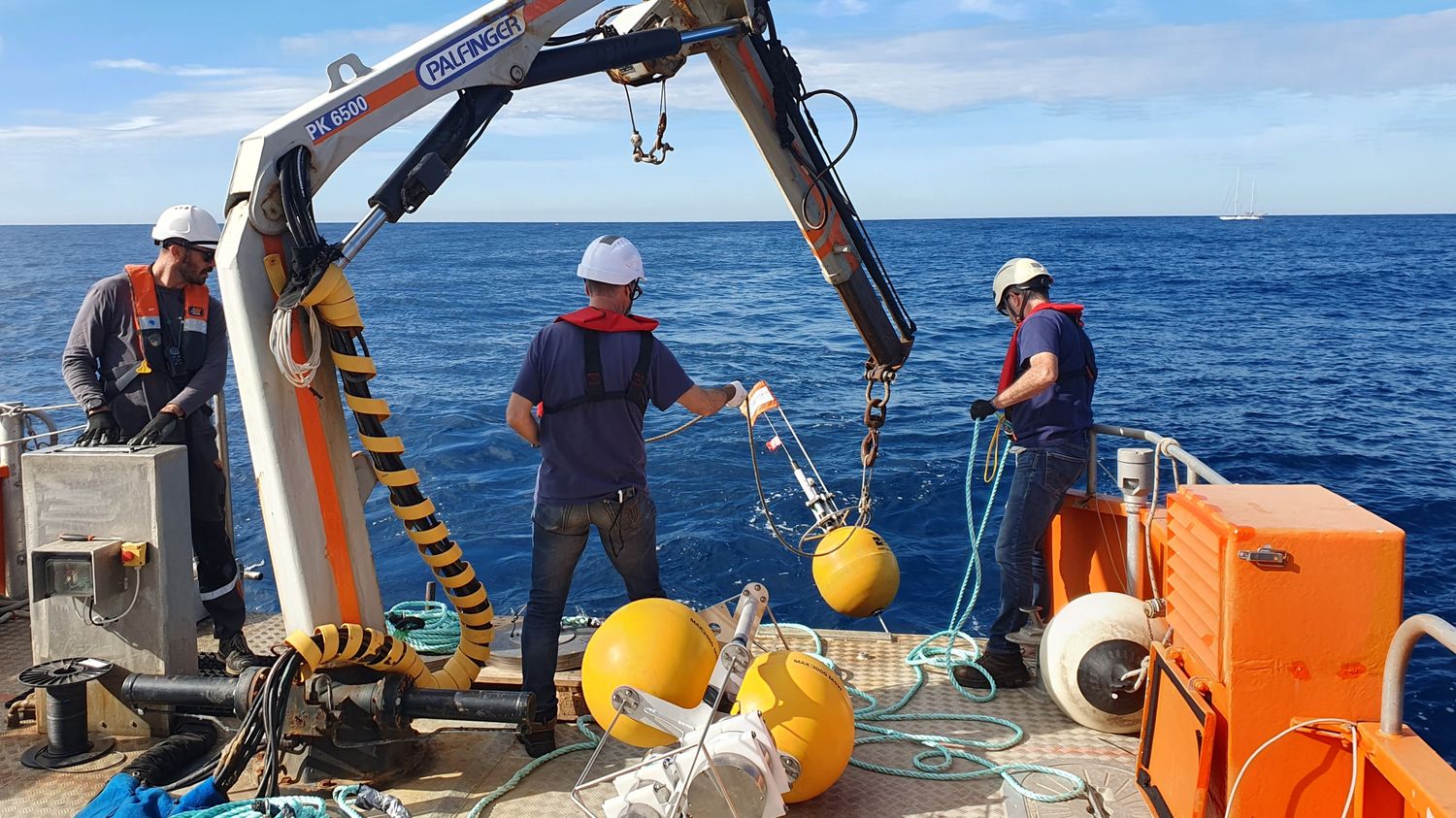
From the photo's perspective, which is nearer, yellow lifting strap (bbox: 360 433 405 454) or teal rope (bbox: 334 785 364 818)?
teal rope (bbox: 334 785 364 818)

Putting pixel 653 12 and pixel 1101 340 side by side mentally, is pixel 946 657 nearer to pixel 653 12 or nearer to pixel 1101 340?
pixel 653 12

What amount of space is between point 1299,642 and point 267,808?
3.30 m

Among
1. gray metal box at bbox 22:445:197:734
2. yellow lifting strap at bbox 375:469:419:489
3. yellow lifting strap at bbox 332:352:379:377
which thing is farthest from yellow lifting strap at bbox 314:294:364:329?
gray metal box at bbox 22:445:197:734

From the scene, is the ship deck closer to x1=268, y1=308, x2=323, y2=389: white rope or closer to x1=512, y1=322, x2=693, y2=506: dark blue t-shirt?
x1=512, y1=322, x2=693, y2=506: dark blue t-shirt

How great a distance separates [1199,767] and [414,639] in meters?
3.66

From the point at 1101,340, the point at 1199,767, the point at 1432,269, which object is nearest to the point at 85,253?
the point at 1101,340

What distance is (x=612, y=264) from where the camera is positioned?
14.5 ft

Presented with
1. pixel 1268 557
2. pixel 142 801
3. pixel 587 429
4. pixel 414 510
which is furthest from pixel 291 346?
pixel 1268 557

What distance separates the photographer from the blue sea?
10.5 meters

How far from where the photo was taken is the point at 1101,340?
2616 centimetres

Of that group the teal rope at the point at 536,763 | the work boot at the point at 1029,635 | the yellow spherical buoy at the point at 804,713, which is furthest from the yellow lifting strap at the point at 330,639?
the work boot at the point at 1029,635

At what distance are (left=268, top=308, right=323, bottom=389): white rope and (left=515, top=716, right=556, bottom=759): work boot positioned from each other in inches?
64.7

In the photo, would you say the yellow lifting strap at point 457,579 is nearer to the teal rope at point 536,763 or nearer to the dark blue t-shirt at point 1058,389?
the teal rope at point 536,763

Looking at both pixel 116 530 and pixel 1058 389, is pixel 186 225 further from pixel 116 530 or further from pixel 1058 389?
pixel 1058 389
